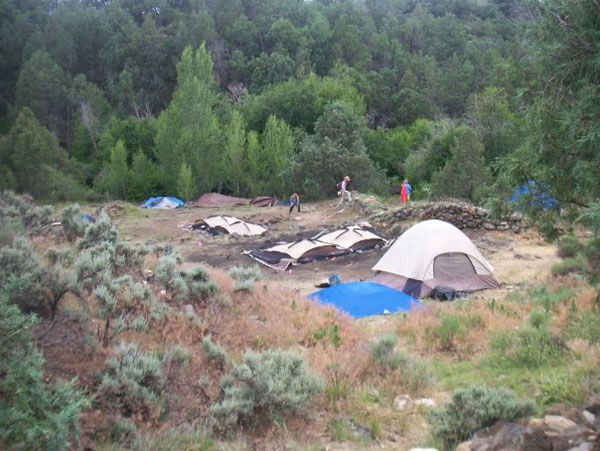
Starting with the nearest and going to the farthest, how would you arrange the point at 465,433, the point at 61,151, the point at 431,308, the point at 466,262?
the point at 465,433 < the point at 431,308 < the point at 466,262 < the point at 61,151

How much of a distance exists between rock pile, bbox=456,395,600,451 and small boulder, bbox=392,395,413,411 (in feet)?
3.58

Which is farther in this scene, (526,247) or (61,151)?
(61,151)

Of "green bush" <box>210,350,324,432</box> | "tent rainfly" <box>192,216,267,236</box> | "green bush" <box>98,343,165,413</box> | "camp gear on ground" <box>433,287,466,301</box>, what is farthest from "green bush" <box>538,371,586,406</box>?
"tent rainfly" <box>192,216,267,236</box>

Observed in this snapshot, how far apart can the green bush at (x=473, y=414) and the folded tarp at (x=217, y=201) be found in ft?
103

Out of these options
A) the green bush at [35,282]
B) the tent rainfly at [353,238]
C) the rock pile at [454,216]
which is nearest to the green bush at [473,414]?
the green bush at [35,282]

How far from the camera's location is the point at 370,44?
70.7 meters

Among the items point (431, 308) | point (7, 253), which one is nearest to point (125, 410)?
point (7, 253)

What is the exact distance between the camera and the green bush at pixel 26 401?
11.1 ft

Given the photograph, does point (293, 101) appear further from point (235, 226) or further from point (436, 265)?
point (436, 265)

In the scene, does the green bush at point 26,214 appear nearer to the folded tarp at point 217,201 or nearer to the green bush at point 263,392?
the green bush at point 263,392

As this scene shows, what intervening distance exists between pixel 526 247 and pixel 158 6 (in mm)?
75746

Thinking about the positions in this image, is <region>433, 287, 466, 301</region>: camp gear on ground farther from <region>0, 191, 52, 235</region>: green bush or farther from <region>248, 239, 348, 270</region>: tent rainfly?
<region>0, 191, 52, 235</region>: green bush

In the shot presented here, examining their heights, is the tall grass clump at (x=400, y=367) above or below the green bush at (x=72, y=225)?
below

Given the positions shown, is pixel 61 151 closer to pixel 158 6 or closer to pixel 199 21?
pixel 199 21
